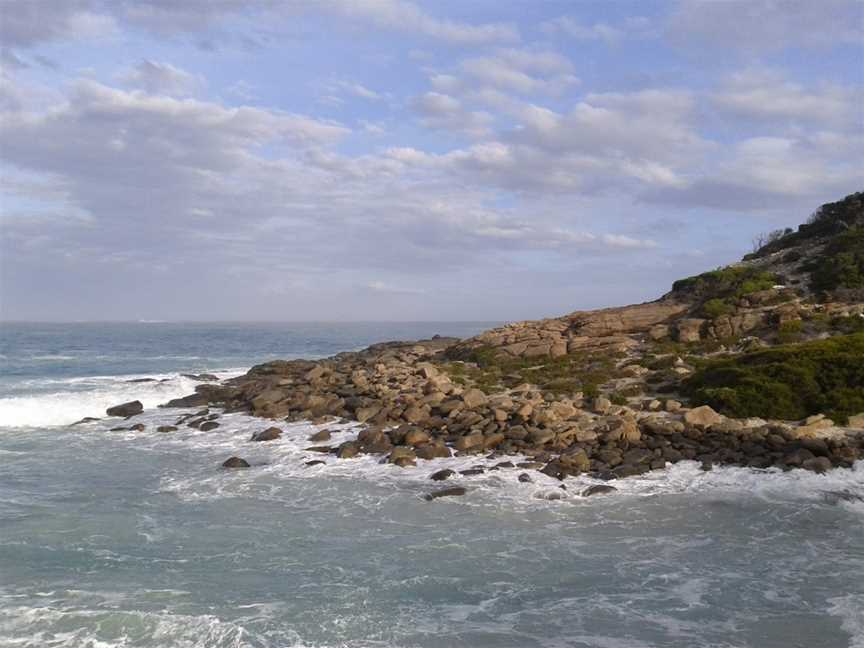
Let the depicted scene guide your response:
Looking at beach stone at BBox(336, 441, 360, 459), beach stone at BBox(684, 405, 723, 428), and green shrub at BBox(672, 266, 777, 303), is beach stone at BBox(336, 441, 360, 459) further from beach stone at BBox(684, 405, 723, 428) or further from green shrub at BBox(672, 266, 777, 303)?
green shrub at BBox(672, 266, 777, 303)

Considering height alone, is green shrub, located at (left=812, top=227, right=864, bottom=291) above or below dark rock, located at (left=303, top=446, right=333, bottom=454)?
above

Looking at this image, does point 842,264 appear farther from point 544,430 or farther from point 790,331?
point 544,430

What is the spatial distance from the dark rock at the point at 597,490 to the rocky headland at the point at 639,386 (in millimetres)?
79

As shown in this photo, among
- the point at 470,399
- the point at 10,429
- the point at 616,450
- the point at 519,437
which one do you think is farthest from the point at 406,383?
the point at 10,429

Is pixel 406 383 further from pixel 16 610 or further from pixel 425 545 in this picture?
pixel 16 610

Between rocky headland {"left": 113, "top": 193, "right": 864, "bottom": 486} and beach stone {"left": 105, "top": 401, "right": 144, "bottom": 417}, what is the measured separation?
7.40ft

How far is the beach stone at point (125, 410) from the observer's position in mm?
32969

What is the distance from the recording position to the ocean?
10.6 meters

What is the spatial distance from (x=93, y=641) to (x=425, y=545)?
20.7 feet

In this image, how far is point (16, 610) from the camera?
1122 cm

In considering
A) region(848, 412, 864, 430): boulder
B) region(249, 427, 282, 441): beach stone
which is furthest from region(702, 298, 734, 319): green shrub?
region(249, 427, 282, 441): beach stone

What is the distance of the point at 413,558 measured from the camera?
13562 millimetres

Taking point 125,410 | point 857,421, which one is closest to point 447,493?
point 857,421

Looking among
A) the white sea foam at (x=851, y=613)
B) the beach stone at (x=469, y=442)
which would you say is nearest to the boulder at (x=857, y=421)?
the beach stone at (x=469, y=442)
